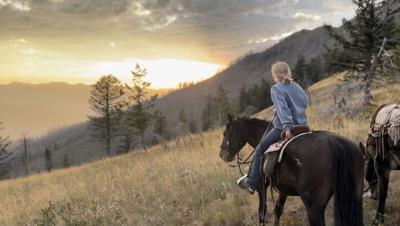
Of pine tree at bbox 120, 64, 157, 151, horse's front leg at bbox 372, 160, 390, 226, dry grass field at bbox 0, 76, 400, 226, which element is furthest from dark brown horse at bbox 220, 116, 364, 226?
pine tree at bbox 120, 64, 157, 151

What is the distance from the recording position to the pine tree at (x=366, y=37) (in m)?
24.5

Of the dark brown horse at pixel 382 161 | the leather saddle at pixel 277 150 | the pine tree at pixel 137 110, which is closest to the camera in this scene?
the leather saddle at pixel 277 150

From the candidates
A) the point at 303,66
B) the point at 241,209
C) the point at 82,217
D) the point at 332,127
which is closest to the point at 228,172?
the point at 241,209

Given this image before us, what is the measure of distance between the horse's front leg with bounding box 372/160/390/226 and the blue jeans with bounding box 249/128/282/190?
6.28 feet

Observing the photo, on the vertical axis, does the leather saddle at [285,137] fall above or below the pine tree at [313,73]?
below

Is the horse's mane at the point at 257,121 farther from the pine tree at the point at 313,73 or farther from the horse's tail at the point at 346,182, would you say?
the pine tree at the point at 313,73

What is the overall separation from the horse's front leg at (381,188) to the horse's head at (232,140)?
8.18 ft

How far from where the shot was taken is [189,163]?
578 inches

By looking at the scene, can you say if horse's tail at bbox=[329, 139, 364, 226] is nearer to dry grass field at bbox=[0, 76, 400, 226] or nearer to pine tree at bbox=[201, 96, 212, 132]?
dry grass field at bbox=[0, 76, 400, 226]

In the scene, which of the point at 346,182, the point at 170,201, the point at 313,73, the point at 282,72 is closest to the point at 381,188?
the point at 346,182

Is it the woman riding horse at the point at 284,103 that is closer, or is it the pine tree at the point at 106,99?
the woman riding horse at the point at 284,103

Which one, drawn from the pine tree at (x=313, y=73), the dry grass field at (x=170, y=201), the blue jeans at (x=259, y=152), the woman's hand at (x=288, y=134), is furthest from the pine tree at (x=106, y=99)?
the woman's hand at (x=288, y=134)

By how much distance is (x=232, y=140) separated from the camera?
8922mm

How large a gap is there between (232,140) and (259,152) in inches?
71.6
